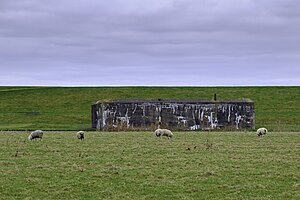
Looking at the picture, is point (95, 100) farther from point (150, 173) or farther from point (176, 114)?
point (150, 173)

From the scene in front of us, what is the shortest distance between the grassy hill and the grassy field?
47259 millimetres

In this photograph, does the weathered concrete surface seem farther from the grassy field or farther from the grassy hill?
the grassy field

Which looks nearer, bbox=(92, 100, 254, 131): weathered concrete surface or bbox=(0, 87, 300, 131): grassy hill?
bbox=(92, 100, 254, 131): weathered concrete surface

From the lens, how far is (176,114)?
63031mm

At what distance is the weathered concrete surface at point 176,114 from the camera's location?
62562 millimetres

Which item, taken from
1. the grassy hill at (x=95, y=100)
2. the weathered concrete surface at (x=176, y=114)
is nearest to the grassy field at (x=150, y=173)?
the weathered concrete surface at (x=176, y=114)

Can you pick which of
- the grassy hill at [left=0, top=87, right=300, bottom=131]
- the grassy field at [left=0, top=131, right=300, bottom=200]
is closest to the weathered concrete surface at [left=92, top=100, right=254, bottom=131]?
the grassy hill at [left=0, top=87, right=300, bottom=131]

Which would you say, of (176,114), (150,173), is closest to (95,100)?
(176,114)

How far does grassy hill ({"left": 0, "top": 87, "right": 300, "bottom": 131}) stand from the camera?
260 ft

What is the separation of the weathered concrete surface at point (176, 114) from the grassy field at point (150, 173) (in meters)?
32.9

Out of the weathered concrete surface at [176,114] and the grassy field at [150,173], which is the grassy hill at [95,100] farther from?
the grassy field at [150,173]

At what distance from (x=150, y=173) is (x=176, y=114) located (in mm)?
42618

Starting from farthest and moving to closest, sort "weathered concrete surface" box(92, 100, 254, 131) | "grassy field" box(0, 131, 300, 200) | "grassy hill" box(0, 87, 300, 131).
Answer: "grassy hill" box(0, 87, 300, 131)
"weathered concrete surface" box(92, 100, 254, 131)
"grassy field" box(0, 131, 300, 200)

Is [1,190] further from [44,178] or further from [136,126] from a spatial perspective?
[136,126]
